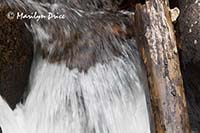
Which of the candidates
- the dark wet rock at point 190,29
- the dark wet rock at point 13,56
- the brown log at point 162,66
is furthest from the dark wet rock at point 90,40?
the brown log at point 162,66

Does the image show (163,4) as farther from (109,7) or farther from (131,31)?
(109,7)

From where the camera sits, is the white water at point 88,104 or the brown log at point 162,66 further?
the white water at point 88,104

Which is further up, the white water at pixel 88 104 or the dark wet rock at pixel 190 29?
the dark wet rock at pixel 190 29

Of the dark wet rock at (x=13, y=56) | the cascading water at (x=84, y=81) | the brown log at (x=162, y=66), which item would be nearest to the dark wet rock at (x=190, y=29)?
the cascading water at (x=84, y=81)

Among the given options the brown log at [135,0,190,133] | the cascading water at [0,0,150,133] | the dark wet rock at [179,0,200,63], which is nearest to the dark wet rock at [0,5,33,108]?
the cascading water at [0,0,150,133]

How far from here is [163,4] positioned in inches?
82.7

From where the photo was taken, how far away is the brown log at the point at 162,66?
1853 millimetres

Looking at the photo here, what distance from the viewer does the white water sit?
8.64 ft

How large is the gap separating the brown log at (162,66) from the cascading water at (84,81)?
55 cm

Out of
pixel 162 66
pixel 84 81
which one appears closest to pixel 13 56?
pixel 84 81

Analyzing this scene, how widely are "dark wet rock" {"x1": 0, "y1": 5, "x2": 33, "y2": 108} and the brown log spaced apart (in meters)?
0.88

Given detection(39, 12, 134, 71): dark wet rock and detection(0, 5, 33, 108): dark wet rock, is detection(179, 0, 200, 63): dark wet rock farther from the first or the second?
detection(0, 5, 33, 108): dark wet rock

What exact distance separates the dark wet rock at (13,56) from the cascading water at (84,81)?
0.24 feet

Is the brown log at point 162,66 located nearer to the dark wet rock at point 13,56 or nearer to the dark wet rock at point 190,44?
the dark wet rock at point 190,44
